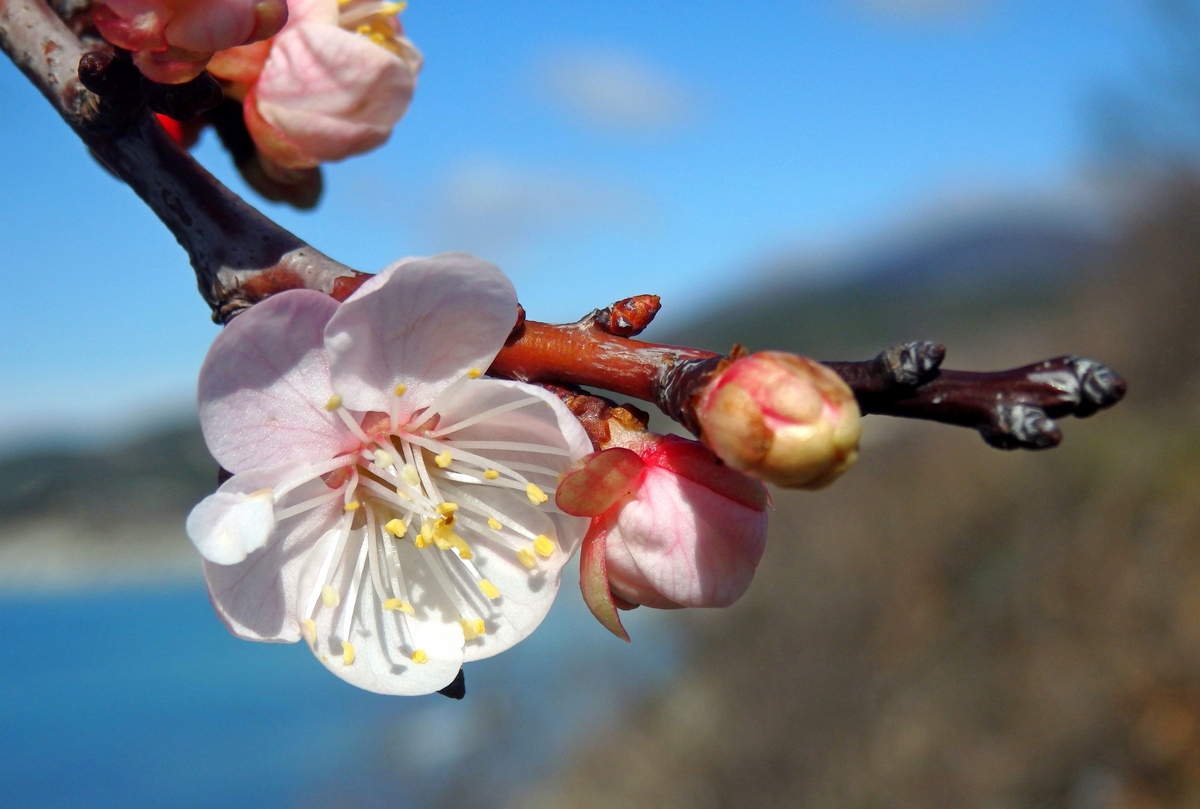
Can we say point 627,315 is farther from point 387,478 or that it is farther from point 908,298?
point 908,298

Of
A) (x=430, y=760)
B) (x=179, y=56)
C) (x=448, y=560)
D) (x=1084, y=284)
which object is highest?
(x=179, y=56)

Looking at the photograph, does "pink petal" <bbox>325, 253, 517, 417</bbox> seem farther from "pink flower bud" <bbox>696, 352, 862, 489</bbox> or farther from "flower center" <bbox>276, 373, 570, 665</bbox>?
"pink flower bud" <bbox>696, 352, 862, 489</bbox>

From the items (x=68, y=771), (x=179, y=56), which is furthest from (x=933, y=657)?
(x=68, y=771)

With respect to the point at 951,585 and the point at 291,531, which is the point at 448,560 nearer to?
the point at 291,531

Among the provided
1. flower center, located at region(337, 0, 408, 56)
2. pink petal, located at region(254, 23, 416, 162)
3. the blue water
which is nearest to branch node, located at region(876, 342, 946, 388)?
pink petal, located at region(254, 23, 416, 162)

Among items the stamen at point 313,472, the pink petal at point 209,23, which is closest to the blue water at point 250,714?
the stamen at point 313,472

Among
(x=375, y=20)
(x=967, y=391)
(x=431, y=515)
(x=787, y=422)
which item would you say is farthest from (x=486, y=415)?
(x=375, y=20)

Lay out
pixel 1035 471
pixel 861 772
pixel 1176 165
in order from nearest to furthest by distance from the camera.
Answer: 1. pixel 861 772
2. pixel 1035 471
3. pixel 1176 165

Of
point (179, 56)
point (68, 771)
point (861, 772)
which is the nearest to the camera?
point (179, 56)
